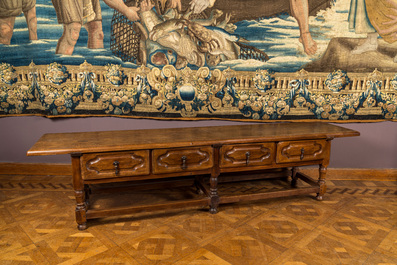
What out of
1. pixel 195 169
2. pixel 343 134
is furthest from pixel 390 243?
pixel 195 169

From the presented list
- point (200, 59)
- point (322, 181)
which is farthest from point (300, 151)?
point (200, 59)

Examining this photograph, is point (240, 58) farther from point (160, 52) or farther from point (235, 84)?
point (160, 52)

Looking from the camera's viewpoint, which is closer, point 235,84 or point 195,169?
point 195,169

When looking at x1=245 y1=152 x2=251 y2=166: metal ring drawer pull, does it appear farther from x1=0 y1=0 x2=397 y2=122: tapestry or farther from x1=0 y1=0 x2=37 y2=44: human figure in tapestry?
x1=0 y1=0 x2=37 y2=44: human figure in tapestry

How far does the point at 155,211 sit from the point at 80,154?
1.07 m

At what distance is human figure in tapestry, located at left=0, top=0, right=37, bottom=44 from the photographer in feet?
12.1

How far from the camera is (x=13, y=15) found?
3.71m

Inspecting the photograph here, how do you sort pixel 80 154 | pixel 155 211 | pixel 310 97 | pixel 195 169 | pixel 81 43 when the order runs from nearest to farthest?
pixel 80 154 → pixel 195 169 → pixel 155 211 → pixel 81 43 → pixel 310 97

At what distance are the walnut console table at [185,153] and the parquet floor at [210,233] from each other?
17cm

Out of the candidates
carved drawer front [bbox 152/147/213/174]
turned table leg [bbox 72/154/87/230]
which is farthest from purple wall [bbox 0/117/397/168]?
turned table leg [bbox 72/154/87/230]

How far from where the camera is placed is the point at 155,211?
10.6 feet

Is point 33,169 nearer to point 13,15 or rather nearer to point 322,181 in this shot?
point 13,15

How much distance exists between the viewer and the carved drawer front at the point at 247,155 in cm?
308

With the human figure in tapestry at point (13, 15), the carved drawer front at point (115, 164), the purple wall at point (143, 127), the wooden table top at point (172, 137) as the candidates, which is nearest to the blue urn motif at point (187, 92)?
the purple wall at point (143, 127)
